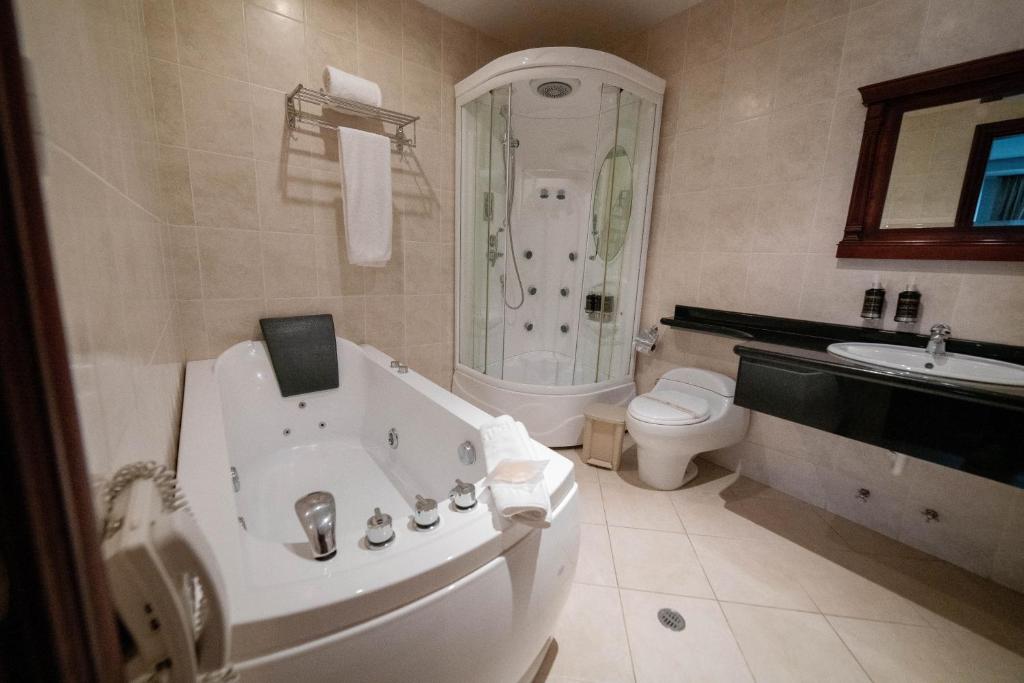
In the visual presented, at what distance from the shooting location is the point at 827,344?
1.68 m

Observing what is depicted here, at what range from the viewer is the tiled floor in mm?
1163

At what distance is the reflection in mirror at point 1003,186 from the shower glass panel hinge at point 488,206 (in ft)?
6.81

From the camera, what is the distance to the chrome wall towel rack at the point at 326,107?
1.84 metres

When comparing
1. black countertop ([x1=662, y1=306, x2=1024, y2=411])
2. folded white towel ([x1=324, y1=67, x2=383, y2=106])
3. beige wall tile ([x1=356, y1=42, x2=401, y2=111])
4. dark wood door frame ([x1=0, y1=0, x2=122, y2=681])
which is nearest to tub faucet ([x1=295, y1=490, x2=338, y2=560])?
dark wood door frame ([x1=0, y1=0, x2=122, y2=681])

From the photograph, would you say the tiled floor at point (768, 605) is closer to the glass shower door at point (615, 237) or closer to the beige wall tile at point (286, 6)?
the glass shower door at point (615, 237)

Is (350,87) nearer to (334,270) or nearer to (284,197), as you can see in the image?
(284,197)

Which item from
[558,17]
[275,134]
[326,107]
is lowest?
[275,134]

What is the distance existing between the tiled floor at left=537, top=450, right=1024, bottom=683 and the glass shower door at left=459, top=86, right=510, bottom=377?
1188 millimetres

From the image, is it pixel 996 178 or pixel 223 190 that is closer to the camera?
pixel 996 178

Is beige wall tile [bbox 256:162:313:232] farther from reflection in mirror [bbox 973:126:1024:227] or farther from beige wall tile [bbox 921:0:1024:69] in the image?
reflection in mirror [bbox 973:126:1024:227]

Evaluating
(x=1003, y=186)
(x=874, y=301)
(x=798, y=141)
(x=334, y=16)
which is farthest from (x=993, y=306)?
(x=334, y=16)

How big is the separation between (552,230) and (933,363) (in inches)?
79.5

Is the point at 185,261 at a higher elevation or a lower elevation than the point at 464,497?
higher

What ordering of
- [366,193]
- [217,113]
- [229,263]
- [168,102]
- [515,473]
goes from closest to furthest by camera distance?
[515,473], [168,102], [217,113], [229,263], [366,193]
